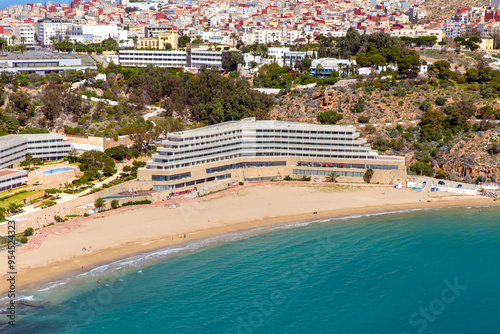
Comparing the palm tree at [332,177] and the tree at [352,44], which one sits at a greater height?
the tree at [352,44]

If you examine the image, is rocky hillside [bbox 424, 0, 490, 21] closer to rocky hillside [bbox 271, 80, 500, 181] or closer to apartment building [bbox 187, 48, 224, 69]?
apartment building [bbox 187, 48, 224, 69]

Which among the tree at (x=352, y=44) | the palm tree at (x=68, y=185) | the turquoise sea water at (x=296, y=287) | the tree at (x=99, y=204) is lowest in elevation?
the turquoise sea water at (x=296, y=287)

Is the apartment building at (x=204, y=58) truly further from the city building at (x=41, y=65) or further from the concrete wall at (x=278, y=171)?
the concrete wall at (x=278, y=171)

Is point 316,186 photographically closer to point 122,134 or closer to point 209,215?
point 209,215

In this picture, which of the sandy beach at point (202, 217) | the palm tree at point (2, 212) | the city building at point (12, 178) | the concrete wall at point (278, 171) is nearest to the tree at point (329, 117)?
the concrete wall at point (278, 171)

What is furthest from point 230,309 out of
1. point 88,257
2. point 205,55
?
point 205,55

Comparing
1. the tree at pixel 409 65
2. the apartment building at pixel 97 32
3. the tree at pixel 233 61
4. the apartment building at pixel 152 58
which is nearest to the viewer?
the tree at pixel 409 65

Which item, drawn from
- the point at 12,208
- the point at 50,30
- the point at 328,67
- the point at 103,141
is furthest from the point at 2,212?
the point at 50,30
